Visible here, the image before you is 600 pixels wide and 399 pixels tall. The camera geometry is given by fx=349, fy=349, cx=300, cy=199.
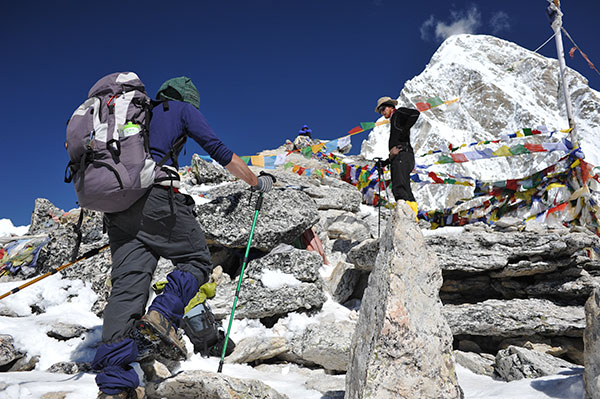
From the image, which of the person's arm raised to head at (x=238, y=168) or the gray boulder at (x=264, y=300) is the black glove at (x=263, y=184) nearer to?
the person's arm raised to head at (x=238, y=168)

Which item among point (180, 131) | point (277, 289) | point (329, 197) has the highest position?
point (329, 197)

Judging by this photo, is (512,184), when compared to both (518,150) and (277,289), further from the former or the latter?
(277,289)

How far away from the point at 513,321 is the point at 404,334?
376cm

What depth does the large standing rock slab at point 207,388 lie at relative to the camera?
7.16ft

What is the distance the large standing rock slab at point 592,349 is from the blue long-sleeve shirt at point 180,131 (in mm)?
2542

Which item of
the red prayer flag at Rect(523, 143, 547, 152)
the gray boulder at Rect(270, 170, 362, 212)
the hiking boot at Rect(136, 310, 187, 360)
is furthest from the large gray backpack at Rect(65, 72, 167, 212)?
the red prayer flag at Rect(523, 143, 547, 152)

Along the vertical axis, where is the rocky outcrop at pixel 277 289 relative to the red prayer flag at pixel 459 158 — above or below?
below

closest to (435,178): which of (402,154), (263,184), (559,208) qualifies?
(559,208)

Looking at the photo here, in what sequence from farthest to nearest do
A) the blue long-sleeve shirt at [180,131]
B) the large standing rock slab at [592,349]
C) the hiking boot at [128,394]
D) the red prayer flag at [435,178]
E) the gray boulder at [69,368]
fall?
the red prayer flag at [435,178] < the gray boulder at [69,368] < the blue long-sleeve shirt at [180,131] < the hiking boot at [128,394] < the large standing rock slab at [592,349]

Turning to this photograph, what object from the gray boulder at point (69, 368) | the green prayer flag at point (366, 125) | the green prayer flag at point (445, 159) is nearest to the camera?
the gray boulder at point (69, 368)

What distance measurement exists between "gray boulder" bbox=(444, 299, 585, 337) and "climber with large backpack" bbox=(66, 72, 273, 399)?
146 inches

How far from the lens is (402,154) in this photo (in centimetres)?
570

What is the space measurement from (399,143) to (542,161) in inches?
3295

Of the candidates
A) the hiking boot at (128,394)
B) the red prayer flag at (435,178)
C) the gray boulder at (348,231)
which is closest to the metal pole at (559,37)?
the red prayer flag at (435,178)
